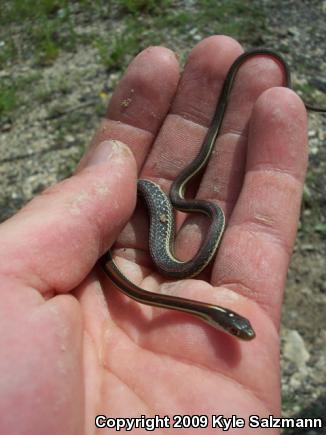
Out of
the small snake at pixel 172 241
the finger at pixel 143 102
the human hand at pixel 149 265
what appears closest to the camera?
the human hand at pixel 149 265

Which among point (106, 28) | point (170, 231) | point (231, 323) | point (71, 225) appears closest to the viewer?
point (231, 323)

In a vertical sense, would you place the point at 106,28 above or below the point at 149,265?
above

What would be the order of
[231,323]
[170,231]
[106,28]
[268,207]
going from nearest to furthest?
[231,323], [268,207], [170,231], [106,28]

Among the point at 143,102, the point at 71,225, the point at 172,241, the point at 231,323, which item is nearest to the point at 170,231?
the point at 172,241

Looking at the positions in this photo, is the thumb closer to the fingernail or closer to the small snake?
the fingernail

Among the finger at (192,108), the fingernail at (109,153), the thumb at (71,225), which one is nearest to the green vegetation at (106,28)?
the finger at (192,108)

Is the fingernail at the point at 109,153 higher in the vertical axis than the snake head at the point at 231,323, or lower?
higher

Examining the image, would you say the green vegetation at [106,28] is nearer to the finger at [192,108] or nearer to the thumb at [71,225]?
the finger at [192,108]

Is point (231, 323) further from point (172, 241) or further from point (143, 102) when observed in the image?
point (143, 102)
